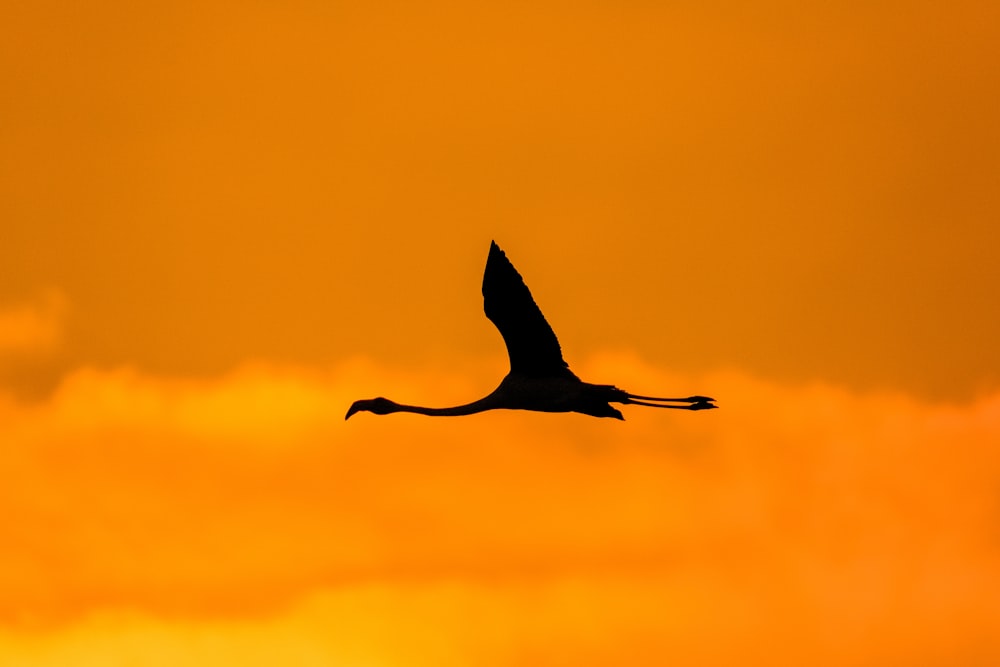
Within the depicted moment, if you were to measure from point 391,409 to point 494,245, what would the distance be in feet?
18.7

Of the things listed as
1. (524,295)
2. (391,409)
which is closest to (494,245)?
(524,295)

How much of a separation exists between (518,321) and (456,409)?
3.25 m

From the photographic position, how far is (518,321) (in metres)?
59.2

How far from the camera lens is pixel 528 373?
199ft

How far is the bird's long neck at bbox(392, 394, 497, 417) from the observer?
61.4 meters

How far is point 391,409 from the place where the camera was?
6269 centimetres

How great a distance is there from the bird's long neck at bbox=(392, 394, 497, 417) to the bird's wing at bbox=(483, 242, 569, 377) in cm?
96

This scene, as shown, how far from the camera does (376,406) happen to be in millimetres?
62844

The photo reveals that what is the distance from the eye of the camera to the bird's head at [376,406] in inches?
2469

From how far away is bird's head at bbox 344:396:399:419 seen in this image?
6272 cm

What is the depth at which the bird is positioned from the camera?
5838 cm

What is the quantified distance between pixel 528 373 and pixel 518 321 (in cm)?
170

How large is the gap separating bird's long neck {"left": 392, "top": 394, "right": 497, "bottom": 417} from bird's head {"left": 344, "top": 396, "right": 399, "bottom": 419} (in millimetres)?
95

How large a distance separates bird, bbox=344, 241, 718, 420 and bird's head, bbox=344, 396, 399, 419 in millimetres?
253
